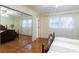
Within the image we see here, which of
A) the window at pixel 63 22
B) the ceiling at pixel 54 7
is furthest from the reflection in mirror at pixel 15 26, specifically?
the window at pixel 63 22

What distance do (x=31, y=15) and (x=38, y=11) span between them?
16cm

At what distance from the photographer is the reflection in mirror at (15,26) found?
136cm

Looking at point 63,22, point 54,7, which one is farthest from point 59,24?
point 54,7

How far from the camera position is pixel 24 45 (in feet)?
4.76

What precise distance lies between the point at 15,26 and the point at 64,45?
3.19ft

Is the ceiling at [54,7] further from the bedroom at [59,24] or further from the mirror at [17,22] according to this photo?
the mirror at [17,22]

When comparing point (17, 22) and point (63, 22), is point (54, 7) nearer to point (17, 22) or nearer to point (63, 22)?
point (63, 22)

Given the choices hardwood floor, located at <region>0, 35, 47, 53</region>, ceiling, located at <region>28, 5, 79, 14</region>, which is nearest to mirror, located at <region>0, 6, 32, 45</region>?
hardwood floor, located at <region>0, 35, 47, 53</region>

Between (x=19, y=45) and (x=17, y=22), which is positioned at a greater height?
(x=17, y=22)

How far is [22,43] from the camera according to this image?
4.82ft

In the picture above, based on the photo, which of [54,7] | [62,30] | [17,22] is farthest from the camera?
[17,22]

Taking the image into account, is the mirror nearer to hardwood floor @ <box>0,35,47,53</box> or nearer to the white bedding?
hardwood floor @ <box>0,35,47,53</box>

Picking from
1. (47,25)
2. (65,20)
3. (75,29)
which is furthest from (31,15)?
(75,29)

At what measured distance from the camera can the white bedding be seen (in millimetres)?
1162
